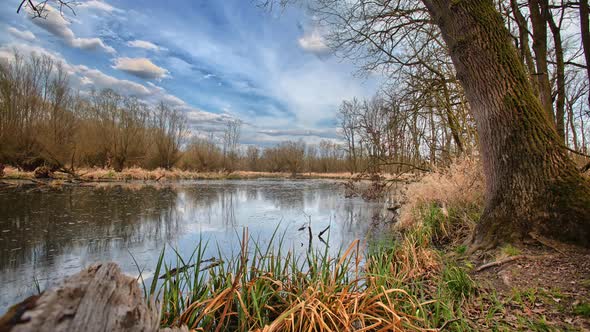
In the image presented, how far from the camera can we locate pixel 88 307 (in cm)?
87

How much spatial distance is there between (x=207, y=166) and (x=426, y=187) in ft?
94.5

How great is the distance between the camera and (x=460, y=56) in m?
3.49

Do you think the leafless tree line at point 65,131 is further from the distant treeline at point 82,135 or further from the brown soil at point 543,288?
the brown soil at point 543,288

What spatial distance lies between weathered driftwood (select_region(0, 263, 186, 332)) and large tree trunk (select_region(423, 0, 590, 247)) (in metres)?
3.44

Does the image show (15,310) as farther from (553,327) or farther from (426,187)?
(426,187)

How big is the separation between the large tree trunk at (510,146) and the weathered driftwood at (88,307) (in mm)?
3438

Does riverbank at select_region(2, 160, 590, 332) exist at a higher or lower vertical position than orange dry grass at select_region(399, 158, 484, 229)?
lower

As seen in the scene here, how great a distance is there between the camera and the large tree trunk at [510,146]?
289cm

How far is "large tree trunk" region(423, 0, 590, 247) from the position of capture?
9.49 feet

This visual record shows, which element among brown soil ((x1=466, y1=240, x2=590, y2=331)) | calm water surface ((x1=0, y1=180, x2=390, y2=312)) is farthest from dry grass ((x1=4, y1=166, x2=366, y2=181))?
brown soil ((x1=466, y1=240, x2=590, y2=331))

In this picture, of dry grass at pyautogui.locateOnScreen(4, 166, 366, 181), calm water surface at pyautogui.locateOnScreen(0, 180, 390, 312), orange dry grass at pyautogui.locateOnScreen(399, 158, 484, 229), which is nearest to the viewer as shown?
calm water surface at pyautogui.locateOnScreen(0, 180, 390, 312)

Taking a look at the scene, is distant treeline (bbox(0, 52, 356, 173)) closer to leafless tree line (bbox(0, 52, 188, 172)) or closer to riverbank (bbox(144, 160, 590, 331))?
leafless tree line (bbox(0, 52, 188, 172))

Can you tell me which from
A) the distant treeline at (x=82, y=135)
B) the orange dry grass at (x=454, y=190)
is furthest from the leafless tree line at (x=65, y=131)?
the orange dry grass at (x=454, y=190)

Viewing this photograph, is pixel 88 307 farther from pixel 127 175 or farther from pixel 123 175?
pixel 127 175
